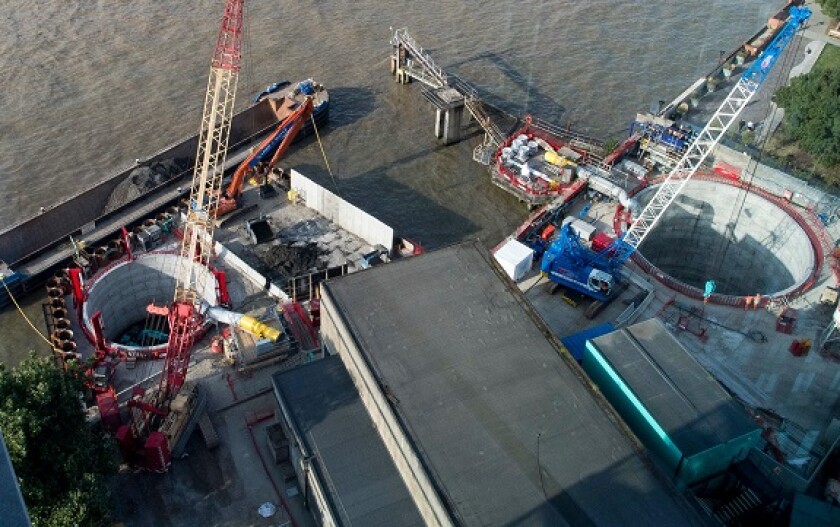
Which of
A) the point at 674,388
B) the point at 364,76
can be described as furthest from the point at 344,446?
the point at 364,76

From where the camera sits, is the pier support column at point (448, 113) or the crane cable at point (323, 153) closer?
the crane cable at point (323, 153)

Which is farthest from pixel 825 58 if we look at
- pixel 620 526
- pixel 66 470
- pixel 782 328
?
pixel 66 470

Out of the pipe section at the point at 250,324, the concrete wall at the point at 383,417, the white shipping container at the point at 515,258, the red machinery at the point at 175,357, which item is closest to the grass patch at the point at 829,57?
the white shipping container at the point at 515,258

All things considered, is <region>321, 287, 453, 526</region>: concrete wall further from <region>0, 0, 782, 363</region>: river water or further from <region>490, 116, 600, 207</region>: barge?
<region>490, 116, 600, 207</region>: barge

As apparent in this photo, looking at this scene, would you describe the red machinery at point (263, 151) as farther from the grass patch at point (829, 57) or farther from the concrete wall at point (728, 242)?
the grass patch at point (829, 57)

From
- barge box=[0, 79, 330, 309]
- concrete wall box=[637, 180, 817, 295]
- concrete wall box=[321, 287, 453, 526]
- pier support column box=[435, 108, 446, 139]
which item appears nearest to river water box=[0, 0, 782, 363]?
pier support column box=[435, 108, 446, 139]

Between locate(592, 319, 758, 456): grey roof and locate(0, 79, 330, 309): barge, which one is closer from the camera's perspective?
locate(592, 319, 758, 456): grey roof

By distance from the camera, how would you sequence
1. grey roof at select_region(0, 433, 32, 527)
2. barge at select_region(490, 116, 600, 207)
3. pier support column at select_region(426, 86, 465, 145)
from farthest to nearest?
1. pier support column at select_region(426, 86, 465, 145)
2. barge at select_region(490, 116, 600, 207)
3. grey roof at select_region(0, 433, 32, 527)

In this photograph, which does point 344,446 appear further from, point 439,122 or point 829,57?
point 829,57
